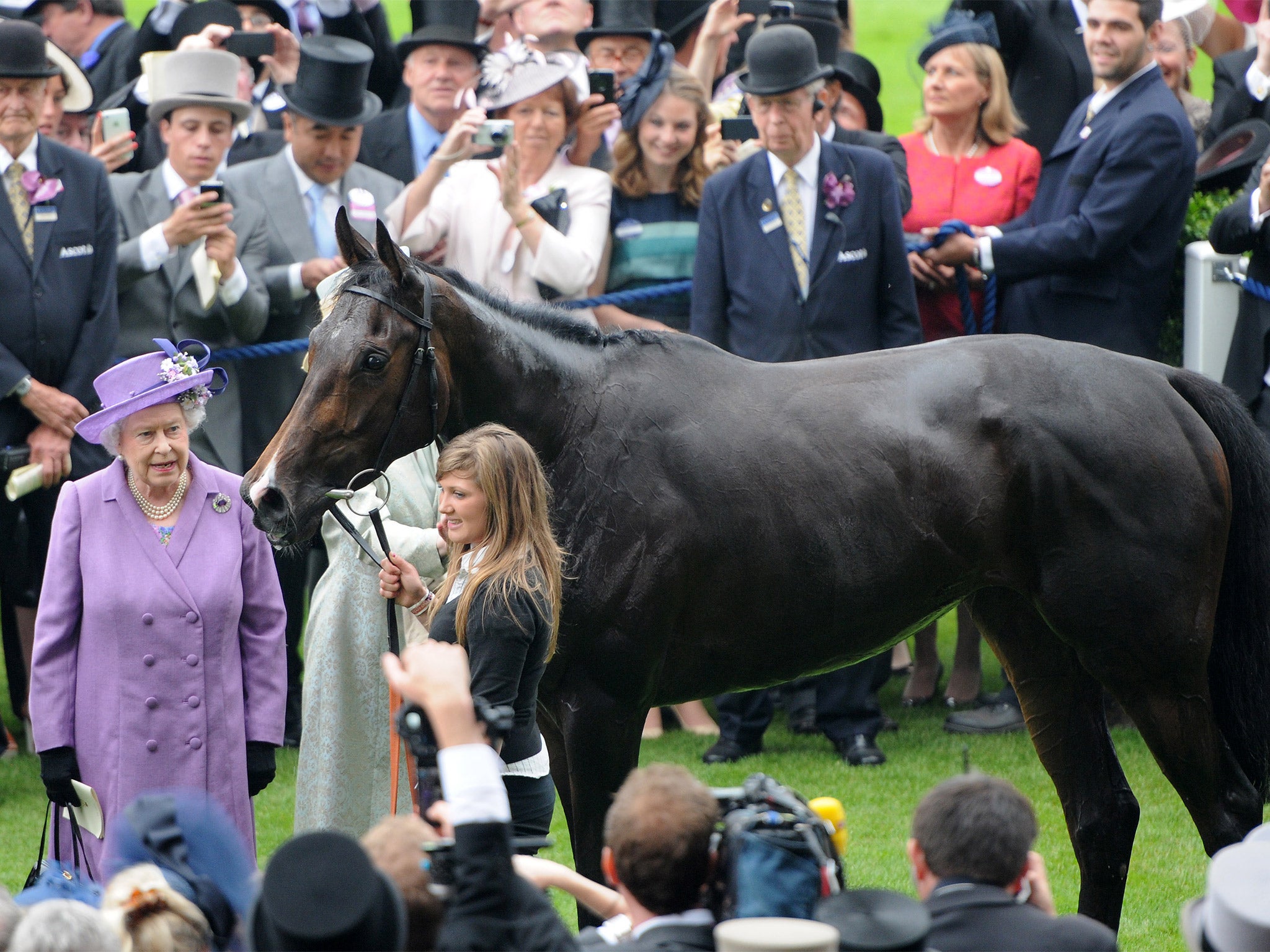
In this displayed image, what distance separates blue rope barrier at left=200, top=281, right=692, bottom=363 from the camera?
7.57 m

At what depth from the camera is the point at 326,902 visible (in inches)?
101

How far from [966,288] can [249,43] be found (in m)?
4.09

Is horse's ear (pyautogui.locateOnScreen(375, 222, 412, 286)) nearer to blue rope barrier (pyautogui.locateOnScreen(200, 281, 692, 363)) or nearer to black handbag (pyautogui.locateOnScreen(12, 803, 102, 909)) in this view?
black handbag (pyautogui.locateOnScreen(12, 803, 102, 909))

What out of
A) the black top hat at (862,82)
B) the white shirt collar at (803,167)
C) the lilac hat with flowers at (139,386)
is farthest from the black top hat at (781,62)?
the lilac hat with flowers at (139,386)

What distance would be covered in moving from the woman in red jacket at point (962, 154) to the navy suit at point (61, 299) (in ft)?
12.2

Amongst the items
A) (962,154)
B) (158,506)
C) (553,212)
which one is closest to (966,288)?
(962,154)

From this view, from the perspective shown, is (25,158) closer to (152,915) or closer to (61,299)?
(61,299)

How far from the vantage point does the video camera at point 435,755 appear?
2.95 metres

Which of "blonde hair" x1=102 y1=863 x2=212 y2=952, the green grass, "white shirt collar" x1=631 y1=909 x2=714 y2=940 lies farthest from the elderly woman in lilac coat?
"white shirt collar" x1=631 y1=909 x2=714 y2=940

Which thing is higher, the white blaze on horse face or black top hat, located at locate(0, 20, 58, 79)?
black top hat, located at locate(0, 20, 58, 79)

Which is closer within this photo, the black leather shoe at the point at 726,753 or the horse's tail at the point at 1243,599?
the horse's tail at the point at 1243,599

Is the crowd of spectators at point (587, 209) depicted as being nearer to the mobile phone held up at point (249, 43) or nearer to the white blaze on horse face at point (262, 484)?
the mobile phone held up at point (249, 43)

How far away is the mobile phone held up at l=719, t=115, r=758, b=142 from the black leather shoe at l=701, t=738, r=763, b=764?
2.85m

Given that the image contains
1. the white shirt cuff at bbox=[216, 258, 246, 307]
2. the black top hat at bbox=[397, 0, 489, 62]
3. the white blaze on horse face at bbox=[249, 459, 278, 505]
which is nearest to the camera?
the white blaze on horse face at bbox=[249, 459, 278, 505]
